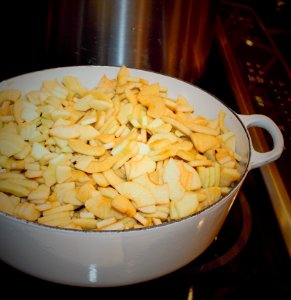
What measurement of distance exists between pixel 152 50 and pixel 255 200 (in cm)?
35

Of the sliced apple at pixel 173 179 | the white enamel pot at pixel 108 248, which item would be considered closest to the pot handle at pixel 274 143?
the white enamel pot at pixel 108 248

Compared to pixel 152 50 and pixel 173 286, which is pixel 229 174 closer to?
pixel 173 286

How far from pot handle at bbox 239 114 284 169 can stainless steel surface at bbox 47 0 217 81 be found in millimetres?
246

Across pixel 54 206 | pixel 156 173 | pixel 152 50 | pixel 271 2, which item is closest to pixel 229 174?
pixel 156 173

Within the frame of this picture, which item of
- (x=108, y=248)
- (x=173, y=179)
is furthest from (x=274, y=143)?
(x=108, y=248)

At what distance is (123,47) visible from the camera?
70 cm

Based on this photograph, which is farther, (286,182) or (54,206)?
(286,182)

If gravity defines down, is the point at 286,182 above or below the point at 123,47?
below

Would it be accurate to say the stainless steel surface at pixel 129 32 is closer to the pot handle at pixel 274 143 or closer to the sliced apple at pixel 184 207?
the pot handle at pixel 274 143

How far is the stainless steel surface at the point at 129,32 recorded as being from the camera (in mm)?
660

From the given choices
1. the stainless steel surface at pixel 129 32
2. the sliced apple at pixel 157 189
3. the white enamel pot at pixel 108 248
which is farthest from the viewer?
the stainless steel surface at pixel 129 32

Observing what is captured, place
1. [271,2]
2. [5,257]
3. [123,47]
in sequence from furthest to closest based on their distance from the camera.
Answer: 1. [271,2]
2. [123,47]
3. [5,257]

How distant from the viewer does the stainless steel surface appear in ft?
2.16

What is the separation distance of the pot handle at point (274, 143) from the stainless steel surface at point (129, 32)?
246 millimetres
